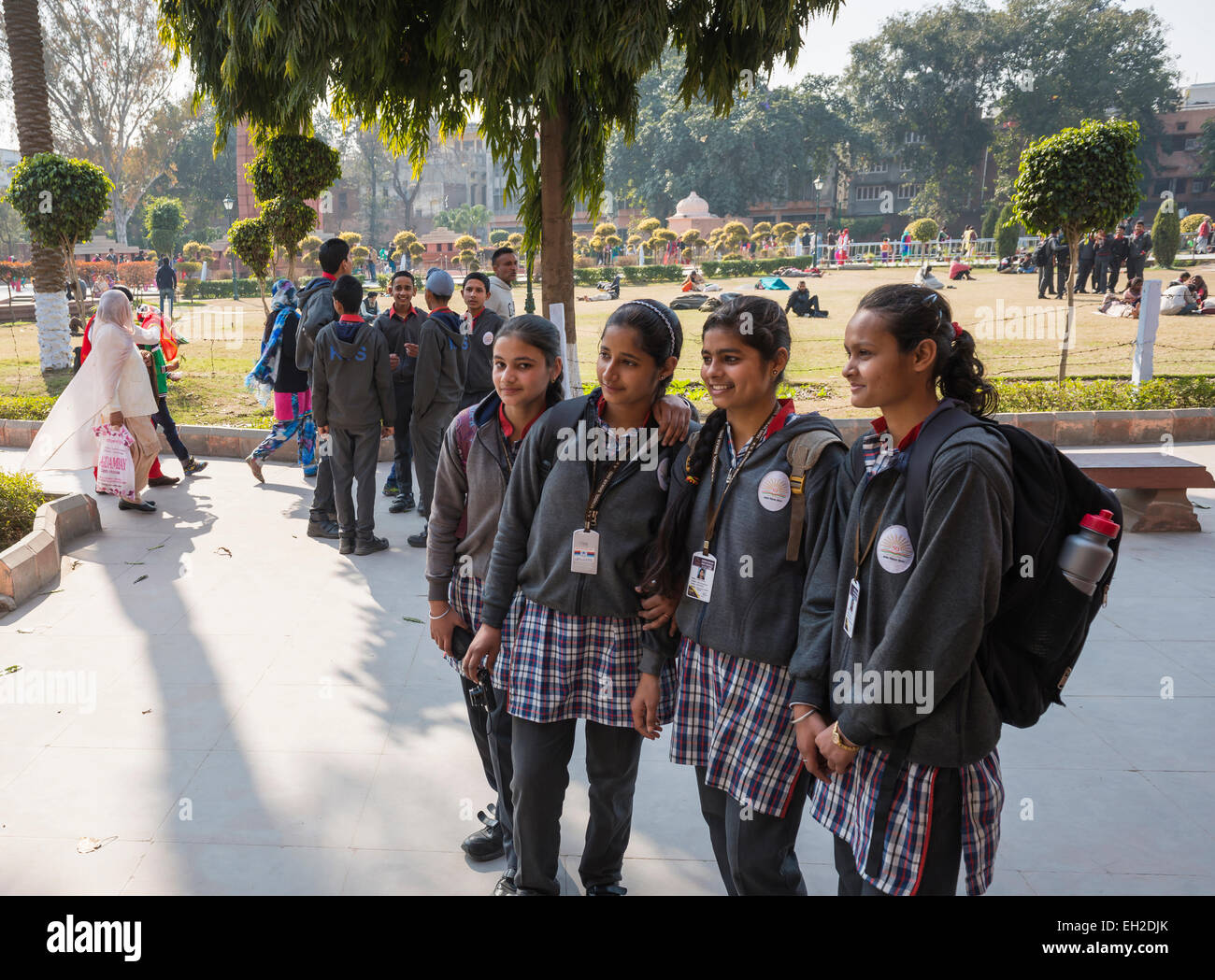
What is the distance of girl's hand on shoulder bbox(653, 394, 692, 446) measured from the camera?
7.73ft

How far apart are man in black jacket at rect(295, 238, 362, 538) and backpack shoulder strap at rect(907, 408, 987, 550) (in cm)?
492

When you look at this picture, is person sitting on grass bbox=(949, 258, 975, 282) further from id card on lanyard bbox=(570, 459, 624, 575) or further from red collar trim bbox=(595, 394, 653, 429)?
id card on lanyard bbox=(570, 459, 624, 575)

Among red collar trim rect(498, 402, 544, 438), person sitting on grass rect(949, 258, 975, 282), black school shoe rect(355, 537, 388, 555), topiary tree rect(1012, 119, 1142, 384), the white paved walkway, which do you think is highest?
topiary tree rect(1012, 119, 1142, 384)

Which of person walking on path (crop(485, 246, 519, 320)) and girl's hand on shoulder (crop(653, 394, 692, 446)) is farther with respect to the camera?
person walking on path (crop(485, 246, 519, 320))

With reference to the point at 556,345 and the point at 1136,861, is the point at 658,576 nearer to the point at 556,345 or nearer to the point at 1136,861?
the point at 556,345

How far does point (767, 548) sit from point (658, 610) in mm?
336

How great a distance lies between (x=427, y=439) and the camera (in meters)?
6.08

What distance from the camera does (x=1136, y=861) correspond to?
9.46 ft

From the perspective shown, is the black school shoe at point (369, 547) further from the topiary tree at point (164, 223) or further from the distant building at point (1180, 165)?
the distant building at point (1180, 165)

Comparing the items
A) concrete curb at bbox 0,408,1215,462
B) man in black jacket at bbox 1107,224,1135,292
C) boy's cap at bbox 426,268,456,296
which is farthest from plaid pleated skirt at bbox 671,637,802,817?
man in black jacket at bbox 1107,224,1135,292

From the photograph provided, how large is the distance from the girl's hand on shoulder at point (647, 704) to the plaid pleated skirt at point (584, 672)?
0.05m

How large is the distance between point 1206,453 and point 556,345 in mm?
7854

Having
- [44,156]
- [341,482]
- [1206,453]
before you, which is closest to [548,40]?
[341,482]

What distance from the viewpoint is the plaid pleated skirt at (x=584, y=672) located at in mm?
2416
